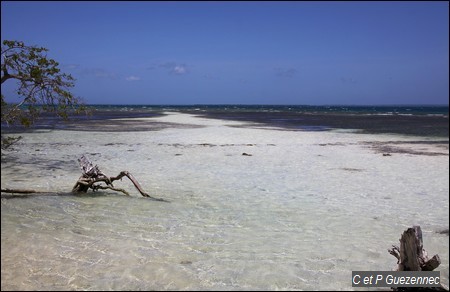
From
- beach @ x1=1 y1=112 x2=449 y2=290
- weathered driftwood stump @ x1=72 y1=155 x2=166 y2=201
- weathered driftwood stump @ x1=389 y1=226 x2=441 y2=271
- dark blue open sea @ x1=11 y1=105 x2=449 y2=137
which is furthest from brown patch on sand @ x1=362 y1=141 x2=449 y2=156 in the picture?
weathered driftwood stump @ x1=389 y1=226 x2=441 y2=271

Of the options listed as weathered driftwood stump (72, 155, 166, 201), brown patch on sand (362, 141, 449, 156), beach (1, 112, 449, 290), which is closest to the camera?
beach (1, 112, 449, 290)

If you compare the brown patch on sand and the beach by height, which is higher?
the brown patch on sand

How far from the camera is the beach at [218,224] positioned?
545cm

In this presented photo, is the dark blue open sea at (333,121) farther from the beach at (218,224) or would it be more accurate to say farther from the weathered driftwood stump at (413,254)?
the weathered driftwood stump at (413,254)

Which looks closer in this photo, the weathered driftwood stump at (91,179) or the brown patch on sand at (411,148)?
the weathered driftwood stump at (91,179)

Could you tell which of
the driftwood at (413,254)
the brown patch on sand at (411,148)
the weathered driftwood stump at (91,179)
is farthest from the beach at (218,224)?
the brown patch on sand at (411,148)

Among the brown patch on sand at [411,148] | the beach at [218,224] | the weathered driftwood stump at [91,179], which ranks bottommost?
the beach at [218,224]

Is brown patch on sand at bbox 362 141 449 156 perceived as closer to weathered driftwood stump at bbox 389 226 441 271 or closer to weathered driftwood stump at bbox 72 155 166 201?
weathered driftwood stump at bbox 72 155 166 201

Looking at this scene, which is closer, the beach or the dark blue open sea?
the beach

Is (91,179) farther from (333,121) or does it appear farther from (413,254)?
(333,121)

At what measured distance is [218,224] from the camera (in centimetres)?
789

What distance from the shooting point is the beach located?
545 centimetres

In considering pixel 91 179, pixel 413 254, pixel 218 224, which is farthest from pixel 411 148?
pixel 413 254

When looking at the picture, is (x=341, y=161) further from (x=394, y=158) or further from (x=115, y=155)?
(x=115, y=155)
